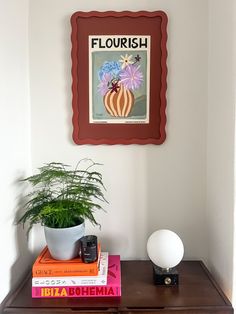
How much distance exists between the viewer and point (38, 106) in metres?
1.38

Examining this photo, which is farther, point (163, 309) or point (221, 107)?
point (221, 107)

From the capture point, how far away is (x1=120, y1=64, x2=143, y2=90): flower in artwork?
4.47ft

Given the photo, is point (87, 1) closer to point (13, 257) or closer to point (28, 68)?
point (28, 68)

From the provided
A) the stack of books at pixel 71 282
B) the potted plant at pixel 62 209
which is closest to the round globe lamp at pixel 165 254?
the stack of books at pixel 71 282

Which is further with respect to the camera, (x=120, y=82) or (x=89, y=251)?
(x=120, y=82)

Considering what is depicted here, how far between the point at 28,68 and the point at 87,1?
0.39m

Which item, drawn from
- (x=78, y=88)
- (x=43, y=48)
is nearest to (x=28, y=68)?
(x=43, y=48)

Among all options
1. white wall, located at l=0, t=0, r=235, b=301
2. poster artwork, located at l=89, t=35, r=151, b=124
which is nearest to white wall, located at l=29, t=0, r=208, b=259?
white wall, located at l=0, t=0, r=235, b=301

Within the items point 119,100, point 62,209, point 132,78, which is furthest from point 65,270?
point 132,78

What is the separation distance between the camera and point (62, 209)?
117cm

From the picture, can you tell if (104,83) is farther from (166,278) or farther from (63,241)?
(166,278)

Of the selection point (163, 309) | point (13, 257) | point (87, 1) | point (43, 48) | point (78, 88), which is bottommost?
point (163, 309)

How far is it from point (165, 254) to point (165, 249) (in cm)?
2

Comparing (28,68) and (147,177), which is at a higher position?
(28,68)
